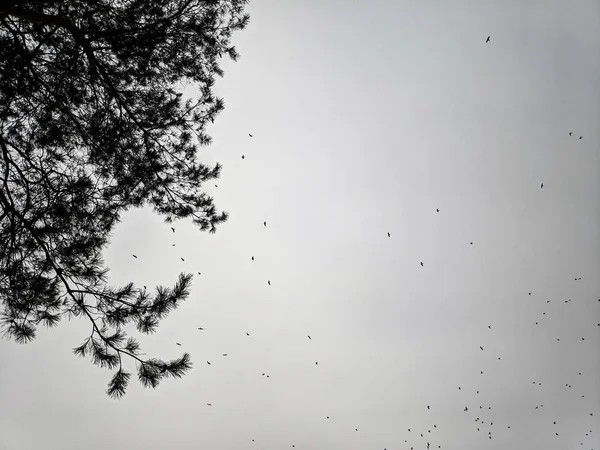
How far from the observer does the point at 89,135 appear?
454 centimetres

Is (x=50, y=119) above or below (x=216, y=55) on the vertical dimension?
below

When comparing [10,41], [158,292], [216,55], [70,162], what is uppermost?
[216,55]

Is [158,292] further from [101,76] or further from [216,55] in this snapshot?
[216,55]

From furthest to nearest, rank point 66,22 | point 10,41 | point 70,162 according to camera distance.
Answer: point 70,162, point 10,41, point 66,22

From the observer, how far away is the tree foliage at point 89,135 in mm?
3936

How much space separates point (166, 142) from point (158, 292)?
2171mm

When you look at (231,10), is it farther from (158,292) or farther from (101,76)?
(158,292)

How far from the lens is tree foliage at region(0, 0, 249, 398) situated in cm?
394

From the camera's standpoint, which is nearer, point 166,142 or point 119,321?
point 119,321

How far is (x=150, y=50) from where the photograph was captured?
437 cm

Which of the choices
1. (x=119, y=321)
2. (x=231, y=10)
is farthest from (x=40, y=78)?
(x=119, y=321)

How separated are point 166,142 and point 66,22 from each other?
1730 mm

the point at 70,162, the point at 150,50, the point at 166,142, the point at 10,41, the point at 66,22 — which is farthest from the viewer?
the point at 166,142

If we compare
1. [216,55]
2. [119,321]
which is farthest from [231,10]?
[119,321]
